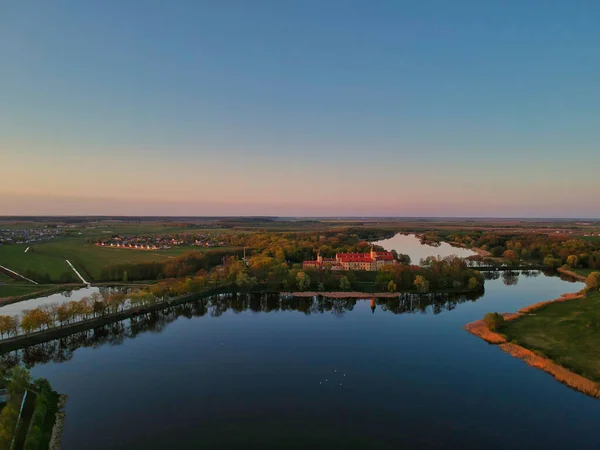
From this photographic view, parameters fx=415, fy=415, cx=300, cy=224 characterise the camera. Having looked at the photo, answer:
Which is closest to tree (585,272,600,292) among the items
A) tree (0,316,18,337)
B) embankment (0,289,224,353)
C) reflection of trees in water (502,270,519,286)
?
reflection of trees in water (502,270,519,286)

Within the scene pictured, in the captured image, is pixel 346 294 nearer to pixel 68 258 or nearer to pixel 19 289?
pixel 19 289

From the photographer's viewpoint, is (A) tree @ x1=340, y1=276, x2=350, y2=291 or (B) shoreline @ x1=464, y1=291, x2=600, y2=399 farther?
(A) tree @ x1=340, y1=276, x2=350, y2=291

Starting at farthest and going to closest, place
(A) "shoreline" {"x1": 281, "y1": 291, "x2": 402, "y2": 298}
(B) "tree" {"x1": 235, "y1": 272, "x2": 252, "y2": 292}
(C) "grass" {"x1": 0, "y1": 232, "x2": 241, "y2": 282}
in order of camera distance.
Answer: (C) "grass" {"x1": 0, "y1": 232, "x2": 241, "y2": 282} → (B) "tree" {"x1": 235, "y1": 272, "x2": 252, "y2": 292} → (A) "shoreline" {"x1": 281, "y1": 291, "x2": 402, "y2": 298}

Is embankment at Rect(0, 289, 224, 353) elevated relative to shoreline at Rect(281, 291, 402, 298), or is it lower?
elevated

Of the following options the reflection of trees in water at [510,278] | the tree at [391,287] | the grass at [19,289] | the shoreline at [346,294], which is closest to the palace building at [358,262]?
the shoreline at [346,294]

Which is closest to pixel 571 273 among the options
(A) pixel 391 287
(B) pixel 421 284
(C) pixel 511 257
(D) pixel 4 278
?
(C) pixel 511 257

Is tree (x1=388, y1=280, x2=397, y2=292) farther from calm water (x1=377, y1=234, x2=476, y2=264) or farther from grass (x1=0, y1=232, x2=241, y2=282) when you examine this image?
grass (x1=0, y1=232, x2=241, y2=282)

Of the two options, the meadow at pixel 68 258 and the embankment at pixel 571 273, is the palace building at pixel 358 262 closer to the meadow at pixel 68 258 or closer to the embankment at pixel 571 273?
the meadow at pixel 68 258

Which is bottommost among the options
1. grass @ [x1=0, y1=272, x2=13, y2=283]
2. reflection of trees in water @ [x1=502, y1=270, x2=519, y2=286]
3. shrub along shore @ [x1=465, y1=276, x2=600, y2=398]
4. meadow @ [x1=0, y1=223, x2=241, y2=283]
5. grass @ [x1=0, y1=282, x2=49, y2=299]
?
reflection of trees in water @ [x1=502, y1=270, x2=519, y2=286]
